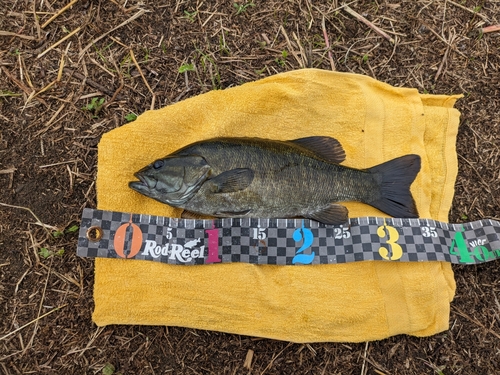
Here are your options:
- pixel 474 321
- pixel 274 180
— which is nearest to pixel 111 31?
pixel 274 180

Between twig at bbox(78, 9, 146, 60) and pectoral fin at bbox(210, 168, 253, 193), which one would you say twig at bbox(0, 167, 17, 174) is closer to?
twig at bbox(78, 9, 146, 60)

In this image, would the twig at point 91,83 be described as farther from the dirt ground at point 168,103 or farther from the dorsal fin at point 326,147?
the dorsal fin at point 326,147

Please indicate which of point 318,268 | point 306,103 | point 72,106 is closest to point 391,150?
point 306,103

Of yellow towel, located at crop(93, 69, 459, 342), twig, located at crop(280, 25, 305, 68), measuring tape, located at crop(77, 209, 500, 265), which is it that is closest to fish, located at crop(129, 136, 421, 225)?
measuring tape, located at crop(77, 209, 500, 265)

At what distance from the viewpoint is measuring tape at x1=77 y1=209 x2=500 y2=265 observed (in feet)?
11.9

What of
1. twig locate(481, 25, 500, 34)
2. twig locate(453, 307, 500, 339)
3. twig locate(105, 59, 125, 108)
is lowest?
twig locate(453, 307, 500, 339)

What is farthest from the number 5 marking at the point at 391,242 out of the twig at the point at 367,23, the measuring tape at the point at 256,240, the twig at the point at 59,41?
the twig at the point at 59,41

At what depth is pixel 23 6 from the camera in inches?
166

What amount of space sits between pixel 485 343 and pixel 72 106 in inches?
177

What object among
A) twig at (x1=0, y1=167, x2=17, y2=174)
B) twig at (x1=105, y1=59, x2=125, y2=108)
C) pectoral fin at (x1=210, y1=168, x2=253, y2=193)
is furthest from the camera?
twig at (x1=105, y1=59, x2=125, y2=108)

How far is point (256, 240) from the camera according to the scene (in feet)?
12.1

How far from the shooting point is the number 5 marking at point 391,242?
3701 mm

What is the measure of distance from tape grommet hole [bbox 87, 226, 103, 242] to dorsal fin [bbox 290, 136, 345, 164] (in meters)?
1.94

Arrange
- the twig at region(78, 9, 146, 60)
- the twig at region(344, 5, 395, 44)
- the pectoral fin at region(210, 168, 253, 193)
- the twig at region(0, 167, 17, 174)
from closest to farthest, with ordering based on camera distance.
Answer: the pectoral fin at region(210, 168, 253, 193), the twig at region(0, 167, 17, 174), the twig at region(78, 9, 146, 60), the twig at region(344, 5, 395, 44)
